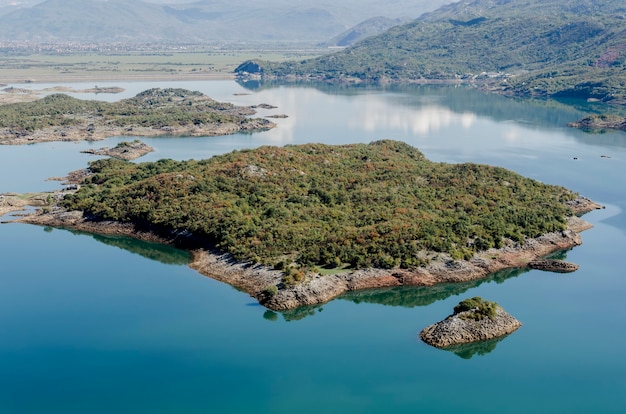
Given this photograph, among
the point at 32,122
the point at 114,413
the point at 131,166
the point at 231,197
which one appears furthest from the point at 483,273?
the point at 32,122

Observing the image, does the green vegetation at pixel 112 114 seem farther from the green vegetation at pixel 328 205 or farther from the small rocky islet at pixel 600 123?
the small rocky islet at pixel 600 123

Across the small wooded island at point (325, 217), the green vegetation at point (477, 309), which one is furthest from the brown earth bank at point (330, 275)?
the green vegetation at point (477, 309)

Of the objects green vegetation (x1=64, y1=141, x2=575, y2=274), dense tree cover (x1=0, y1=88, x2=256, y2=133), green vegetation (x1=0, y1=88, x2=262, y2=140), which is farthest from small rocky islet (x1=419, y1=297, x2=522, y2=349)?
dense tree cover (x1=0, y1=88, x2=256, y2=133)

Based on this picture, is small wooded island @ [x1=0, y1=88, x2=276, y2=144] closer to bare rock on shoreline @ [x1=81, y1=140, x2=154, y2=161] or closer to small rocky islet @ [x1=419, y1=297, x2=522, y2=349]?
bare rock on shoreline @ [x1=81, y1=140, x2=154, y2=161]

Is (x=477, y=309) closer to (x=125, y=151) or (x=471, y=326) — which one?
(x=471, y=326)

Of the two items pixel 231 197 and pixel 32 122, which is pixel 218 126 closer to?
pixel 32 122

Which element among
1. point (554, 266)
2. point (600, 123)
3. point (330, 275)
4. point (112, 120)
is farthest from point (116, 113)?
point (554, 266)

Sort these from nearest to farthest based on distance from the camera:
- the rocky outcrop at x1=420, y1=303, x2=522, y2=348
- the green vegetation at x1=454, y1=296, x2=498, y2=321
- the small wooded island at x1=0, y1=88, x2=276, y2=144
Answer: the rocky outcrop at x1=420, y1=303, x2=522, y2=348 → the green vegetation at x1=454, y1=296, x2=498, y2=321 → the small wooded island at x1=0, y1=88, x2=276, y2=144
